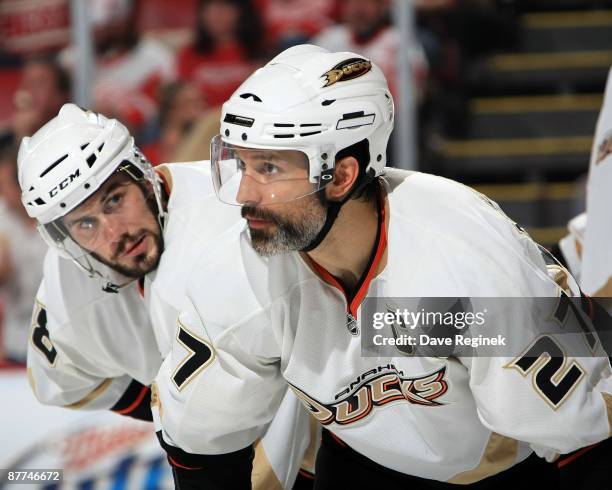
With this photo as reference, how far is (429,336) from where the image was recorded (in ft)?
5.34

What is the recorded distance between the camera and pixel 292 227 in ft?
5.28

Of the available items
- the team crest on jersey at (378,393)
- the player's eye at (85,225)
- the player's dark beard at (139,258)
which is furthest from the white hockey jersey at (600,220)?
the player's eye at (85,225)

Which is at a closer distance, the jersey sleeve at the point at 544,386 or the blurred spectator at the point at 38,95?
the jersey sleeve at the point at 544,386

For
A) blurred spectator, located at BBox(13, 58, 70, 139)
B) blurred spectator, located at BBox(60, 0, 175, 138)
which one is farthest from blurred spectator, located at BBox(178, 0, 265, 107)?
blurred spectator, located at BBox(13, 58, 70, 139)

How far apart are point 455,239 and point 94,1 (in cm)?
297

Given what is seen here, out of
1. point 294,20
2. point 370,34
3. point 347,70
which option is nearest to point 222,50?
point 294,20

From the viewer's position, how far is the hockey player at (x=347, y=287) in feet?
5.16

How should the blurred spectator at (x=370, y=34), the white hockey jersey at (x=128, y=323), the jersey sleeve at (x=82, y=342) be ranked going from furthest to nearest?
the blurred spectator at (x=370, y=34) < the jersey sleeve at (x=82, y=342) < the white hockey jersey at (x=128, y=323)

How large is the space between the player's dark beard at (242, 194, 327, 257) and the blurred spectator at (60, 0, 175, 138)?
2578 millimetres

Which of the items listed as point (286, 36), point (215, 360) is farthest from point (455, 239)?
point (286, 36)

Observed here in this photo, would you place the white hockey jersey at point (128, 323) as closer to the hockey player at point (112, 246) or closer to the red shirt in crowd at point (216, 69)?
the hockey player at point (112, 246)

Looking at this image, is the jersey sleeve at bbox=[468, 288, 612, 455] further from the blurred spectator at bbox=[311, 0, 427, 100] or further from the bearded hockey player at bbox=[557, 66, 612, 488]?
the blurred spectator at bbox=[311, 0, 427, 100]

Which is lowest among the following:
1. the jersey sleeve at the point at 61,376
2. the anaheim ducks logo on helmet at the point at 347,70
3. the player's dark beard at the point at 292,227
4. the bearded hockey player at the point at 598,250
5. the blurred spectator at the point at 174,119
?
the blurred spectator at the point at 174,119

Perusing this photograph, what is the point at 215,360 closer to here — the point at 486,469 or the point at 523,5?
the point at 486,469
